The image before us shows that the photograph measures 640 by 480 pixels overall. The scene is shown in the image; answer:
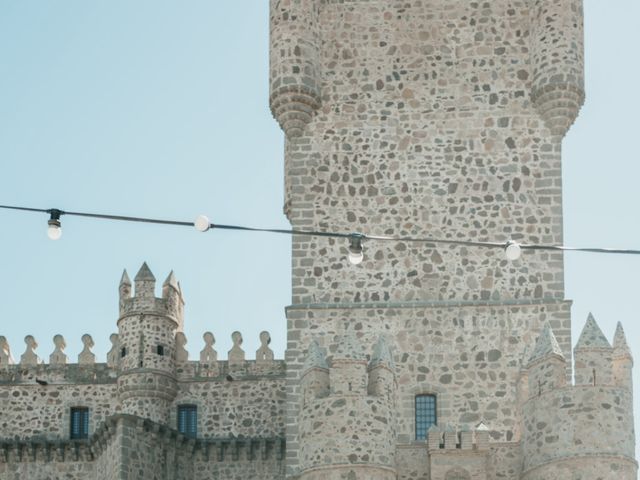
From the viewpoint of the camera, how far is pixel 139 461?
A: 173 feet

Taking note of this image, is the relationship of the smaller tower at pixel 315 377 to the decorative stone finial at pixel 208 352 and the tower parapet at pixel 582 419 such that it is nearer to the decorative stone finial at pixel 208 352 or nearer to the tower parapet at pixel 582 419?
the tower parapet at pixel 582 419

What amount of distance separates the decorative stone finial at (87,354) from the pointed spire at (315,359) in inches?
609

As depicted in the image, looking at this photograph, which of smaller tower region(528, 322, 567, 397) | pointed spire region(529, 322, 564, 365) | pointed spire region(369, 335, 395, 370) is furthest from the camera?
pointed spire region(369, 335, 395, 370)

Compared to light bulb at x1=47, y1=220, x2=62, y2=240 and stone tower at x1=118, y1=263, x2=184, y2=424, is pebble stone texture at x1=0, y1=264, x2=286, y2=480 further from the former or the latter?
light bulb at x1=47, y1=220, x2=62, y2=240

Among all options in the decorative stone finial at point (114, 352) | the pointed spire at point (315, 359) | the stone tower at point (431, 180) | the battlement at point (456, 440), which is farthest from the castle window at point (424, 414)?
the decorative stone finial at point (114, 352)

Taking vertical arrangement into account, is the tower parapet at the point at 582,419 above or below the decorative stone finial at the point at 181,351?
below

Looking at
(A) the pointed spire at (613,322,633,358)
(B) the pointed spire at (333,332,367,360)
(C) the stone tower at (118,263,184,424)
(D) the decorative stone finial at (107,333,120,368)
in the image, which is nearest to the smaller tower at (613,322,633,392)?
(A) the pointed spire at (613,322,633,358)

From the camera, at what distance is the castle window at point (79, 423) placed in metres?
55.7

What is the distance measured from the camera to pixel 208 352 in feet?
183

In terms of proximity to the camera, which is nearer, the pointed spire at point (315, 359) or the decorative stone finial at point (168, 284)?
the pointed spire at point (315, 359)

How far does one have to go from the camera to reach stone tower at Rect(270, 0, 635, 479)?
44.6 meters

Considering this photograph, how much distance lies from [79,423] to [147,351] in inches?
105

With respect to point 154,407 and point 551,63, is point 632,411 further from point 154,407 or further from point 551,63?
point 154,407

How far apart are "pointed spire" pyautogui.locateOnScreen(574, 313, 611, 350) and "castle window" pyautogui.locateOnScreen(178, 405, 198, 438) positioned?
16.9 m
